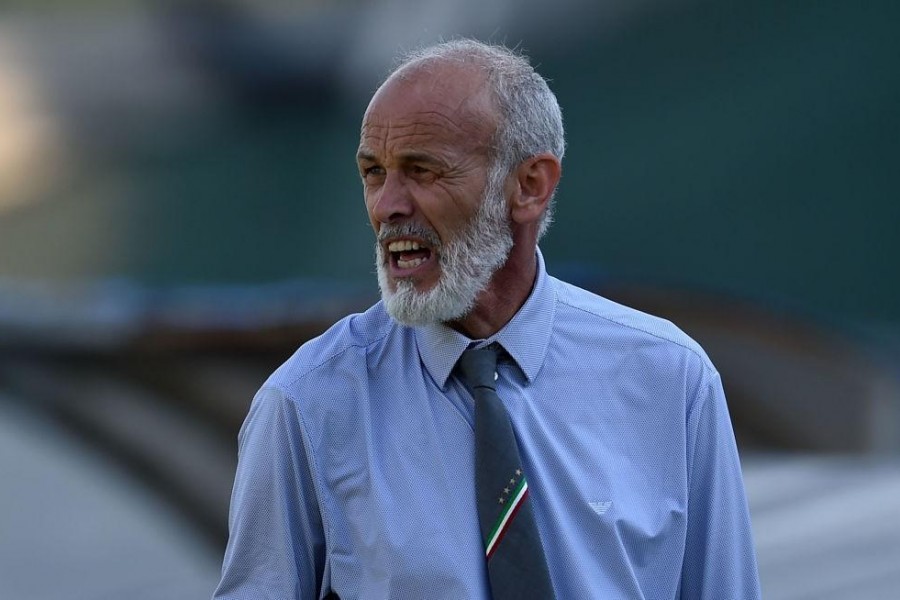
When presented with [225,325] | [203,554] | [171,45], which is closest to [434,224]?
[203,554]

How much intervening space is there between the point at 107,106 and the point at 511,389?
531 cm

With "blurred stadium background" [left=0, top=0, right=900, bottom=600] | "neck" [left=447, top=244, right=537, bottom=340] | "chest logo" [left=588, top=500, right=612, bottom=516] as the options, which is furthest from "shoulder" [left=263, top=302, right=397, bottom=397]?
"blurred stadium background" [left=0, top=0, right=900, bottom=600]

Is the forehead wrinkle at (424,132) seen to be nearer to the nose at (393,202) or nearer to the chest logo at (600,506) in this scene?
the nose at (393,202)

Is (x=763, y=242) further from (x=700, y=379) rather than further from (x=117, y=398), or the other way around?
(x=700, y=379)

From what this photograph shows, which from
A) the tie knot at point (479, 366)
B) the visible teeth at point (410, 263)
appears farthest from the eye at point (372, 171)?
the tie knot at point (479, 366)

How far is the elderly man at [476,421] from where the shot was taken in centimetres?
158

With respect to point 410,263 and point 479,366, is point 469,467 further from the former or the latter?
point 410,263

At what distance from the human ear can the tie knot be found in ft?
0.63

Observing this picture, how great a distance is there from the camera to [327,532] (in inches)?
62.8

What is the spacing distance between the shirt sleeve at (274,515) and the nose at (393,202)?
261 mm

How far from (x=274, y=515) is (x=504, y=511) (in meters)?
0.29

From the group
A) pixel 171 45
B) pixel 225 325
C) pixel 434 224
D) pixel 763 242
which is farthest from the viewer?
pixel 763 242

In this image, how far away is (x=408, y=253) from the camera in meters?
1.70

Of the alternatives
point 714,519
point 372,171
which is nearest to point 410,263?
point 372,171
